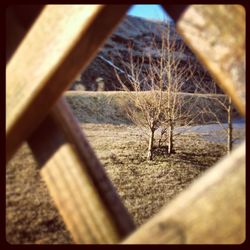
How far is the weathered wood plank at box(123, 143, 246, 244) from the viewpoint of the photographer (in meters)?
0.63

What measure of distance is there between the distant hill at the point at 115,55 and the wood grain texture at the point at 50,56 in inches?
696

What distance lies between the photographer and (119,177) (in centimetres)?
668

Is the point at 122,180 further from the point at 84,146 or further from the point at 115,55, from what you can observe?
the point at 115,55

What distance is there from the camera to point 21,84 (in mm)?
739

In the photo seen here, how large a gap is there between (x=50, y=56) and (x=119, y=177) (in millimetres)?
6106

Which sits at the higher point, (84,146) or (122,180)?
(84,146)

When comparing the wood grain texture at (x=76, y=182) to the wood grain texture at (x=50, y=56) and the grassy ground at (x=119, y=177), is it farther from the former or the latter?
the grassy ground at (x=119, y=177)

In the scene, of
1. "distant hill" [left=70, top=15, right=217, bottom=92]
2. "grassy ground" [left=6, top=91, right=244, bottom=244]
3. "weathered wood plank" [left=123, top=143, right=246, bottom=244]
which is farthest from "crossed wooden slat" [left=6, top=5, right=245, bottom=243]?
"distant hill" [left=70, top=15, right=217, bottom=92]

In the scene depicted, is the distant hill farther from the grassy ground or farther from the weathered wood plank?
the weathered wood plank

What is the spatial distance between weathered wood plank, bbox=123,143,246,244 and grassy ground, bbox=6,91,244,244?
491 mm

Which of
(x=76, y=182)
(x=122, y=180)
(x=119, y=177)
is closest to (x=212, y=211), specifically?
(x=76, y=182)

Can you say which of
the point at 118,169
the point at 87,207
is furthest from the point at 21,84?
the point at 118,169

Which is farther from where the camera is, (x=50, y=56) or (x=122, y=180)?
(x=122, y=180)
